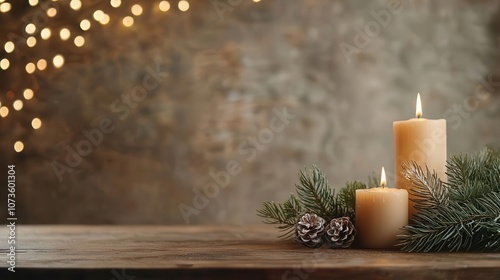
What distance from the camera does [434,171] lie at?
766mm

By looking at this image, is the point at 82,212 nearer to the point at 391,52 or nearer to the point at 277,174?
the point at 277,174

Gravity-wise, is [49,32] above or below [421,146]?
above

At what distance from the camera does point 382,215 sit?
2.44 feet

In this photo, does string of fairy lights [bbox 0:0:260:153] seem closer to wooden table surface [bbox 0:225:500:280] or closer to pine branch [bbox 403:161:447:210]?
wooden table surface [bbox 0:225:500:280]

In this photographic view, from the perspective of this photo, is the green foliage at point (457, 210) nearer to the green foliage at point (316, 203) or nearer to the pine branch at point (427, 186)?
the pine branch at point (427, 186)

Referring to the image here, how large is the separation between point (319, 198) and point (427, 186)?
0.50 feet

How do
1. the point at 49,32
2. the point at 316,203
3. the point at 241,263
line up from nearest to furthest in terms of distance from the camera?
1. the point at 241,263
2. the point at 316,203
3. the point at 49,32

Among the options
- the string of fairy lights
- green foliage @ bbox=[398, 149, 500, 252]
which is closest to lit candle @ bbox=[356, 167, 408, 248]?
green foliage @ bbox=[398, 149, 500, 252]

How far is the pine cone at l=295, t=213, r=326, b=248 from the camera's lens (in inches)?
29.7

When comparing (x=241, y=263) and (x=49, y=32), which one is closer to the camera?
(x=241, y=263)

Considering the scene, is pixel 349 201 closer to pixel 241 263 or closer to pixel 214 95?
pixel 241 263

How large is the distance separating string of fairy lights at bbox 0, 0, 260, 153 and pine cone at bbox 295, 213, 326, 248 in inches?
34.7

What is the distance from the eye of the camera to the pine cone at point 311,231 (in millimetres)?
755

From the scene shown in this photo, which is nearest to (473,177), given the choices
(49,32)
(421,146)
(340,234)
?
(421,146)
